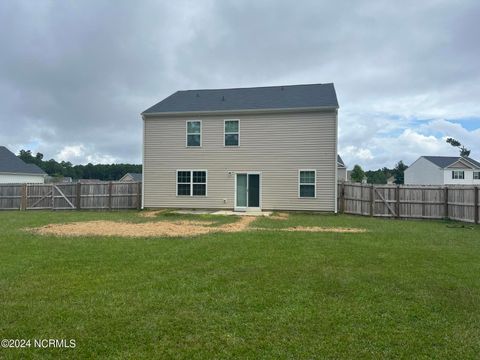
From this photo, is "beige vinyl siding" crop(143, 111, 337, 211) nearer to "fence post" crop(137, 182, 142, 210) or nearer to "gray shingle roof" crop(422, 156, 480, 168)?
"fence post" crop(137, 182, 142, 210)

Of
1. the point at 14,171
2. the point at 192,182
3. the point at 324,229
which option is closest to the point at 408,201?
the point at 324,229

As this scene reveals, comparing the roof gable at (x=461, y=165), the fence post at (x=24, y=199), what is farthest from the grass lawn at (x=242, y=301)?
the roof gable at (x=461, y=165)

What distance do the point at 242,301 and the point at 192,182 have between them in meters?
14.7

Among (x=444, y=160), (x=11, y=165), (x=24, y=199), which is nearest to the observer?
(x=24, y=199)

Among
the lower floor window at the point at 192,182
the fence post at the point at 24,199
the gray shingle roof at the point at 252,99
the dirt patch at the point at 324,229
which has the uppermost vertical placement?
the gray shingle roof at the point at 252,99

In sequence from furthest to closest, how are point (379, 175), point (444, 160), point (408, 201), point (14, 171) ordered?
1. point (379, 175)
2. point (444, 160)
3. point (14, 171)
4. point (408, 201)

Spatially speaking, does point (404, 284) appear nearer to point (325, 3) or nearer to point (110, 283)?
point (110, 283)

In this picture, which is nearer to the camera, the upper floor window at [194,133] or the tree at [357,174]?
the upper floor window at [194,133]

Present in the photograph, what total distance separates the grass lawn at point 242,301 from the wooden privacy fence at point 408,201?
7.86 metres

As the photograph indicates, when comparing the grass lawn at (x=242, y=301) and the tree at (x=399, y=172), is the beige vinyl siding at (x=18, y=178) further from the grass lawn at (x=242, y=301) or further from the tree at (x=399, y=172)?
the tree at (x=399, y=172)

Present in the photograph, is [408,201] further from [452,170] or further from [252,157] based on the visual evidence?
[452,170]

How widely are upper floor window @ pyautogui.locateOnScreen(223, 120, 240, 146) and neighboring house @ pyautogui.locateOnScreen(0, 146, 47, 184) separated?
2556cm

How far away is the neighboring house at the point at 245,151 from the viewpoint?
57.5ft

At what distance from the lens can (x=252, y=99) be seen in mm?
19250
